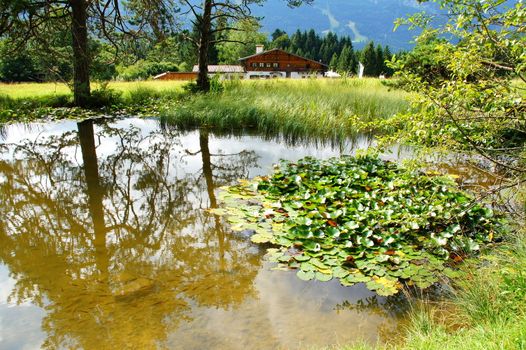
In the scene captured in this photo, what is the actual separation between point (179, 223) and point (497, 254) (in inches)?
129

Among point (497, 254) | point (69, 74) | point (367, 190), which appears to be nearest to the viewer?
point (497, 254)

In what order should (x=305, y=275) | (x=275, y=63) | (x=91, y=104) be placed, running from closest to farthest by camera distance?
(x=305, y=275)
(x=91, y=104)
(x=275, y=63)

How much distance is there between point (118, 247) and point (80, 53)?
31.2 ft

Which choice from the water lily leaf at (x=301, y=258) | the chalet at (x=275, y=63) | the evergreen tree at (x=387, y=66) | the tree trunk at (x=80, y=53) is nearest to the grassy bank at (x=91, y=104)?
the tree trunk at (x=80, y=53)

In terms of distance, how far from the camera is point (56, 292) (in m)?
3.10

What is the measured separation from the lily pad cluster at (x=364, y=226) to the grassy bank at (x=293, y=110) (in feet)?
12.4

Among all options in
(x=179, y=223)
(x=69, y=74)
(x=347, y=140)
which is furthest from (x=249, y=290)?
(x=69, y=74)

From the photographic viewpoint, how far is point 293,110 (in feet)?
31.0

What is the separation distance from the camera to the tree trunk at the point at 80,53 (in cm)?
1121

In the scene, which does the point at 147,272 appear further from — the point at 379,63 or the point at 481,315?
the point at 379,63

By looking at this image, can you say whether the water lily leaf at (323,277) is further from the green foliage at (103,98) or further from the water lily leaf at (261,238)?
the green foliage at (103,98)

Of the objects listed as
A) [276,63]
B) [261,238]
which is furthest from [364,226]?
[276,63]

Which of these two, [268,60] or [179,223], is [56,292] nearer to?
[179,223]

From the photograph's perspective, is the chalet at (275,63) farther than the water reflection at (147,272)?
Yes
